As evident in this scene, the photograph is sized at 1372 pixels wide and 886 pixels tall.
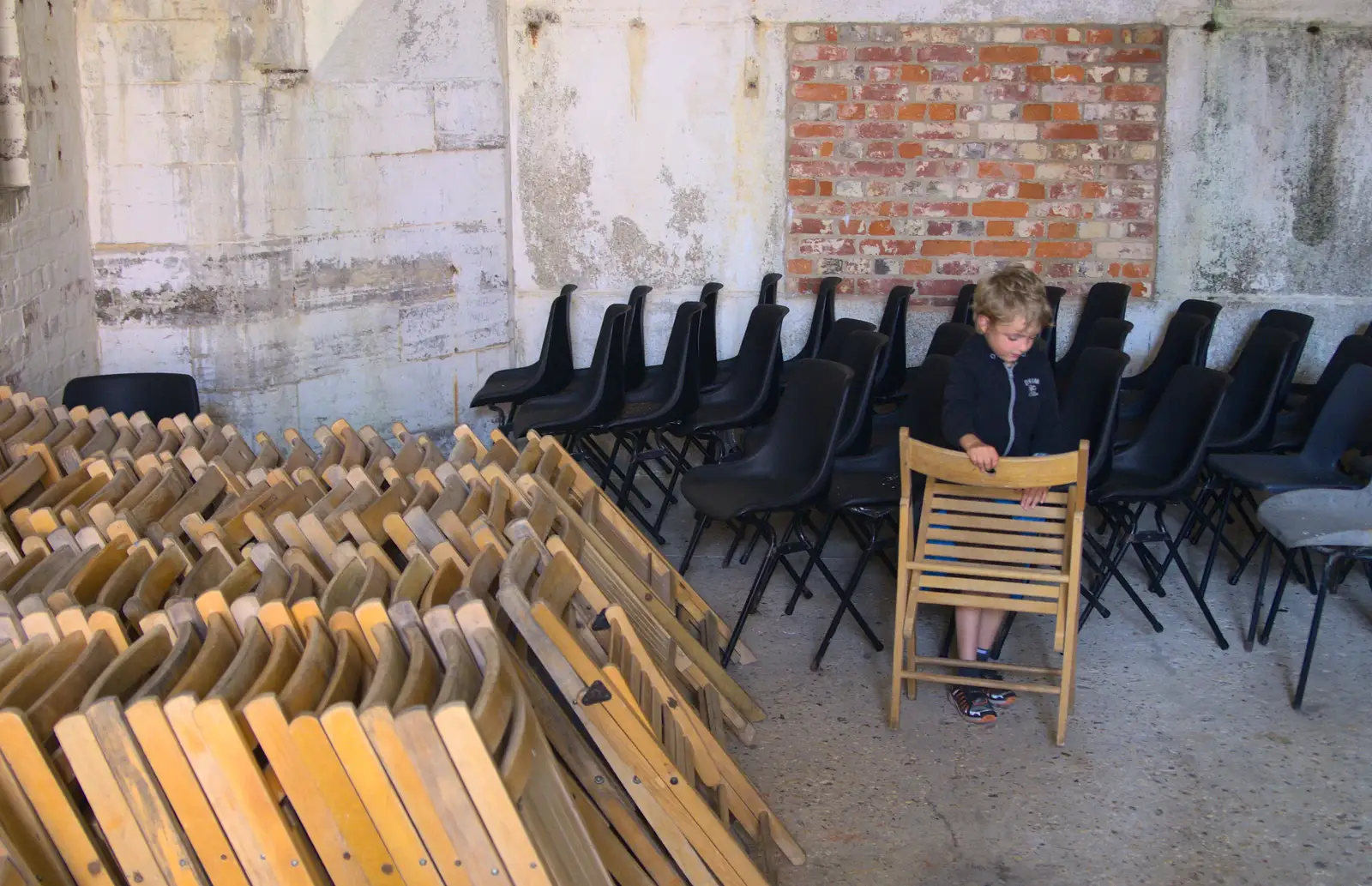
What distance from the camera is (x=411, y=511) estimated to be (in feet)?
9.59

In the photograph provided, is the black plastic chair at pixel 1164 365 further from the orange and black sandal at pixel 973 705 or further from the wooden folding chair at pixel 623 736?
the wooden folding chair at pixel 623 736

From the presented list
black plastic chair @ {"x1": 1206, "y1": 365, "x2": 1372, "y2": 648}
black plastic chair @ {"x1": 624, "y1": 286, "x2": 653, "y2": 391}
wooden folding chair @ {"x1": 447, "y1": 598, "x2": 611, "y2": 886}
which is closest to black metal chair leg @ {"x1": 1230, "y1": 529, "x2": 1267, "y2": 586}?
black plastic chair @ {"x1": 1206, "y1": 365, "x2": 1372, "y2": 648}

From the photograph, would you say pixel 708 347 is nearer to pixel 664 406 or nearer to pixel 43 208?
pixel 664 406

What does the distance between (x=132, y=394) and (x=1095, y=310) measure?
411cm

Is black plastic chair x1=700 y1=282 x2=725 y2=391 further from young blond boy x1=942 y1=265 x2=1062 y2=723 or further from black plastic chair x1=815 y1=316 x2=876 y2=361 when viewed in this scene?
young blond boy x1=942 y1=265 x2=1062 y2=723

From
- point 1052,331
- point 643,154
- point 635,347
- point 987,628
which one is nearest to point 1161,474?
point 987,628

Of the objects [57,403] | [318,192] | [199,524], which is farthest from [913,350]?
[199,524]

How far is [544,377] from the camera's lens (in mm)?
5969

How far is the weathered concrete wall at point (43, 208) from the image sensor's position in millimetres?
4727

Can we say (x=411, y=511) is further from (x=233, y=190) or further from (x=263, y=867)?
(x=233, y=190)

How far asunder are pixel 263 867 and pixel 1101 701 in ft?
8.51

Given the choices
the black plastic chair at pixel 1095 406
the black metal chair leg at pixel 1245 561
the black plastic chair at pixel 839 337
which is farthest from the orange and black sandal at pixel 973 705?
the black plastic chair at pixel 839 337

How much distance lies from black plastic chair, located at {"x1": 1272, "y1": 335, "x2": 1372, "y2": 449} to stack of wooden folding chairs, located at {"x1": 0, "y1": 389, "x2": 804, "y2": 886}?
2819 millimetres

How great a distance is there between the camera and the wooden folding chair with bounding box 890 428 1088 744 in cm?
355
